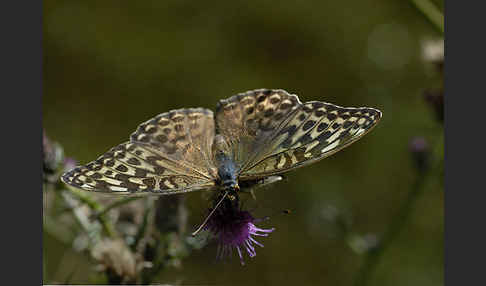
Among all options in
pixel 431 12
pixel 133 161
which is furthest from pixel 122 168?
pixel 431 12

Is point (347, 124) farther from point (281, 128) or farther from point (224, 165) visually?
point (224, 165)

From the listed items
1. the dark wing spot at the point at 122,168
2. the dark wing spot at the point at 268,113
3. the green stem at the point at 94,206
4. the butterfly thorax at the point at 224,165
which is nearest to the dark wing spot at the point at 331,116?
the dark wing spot at the point at 268,113

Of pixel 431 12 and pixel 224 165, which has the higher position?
pixel 431 12

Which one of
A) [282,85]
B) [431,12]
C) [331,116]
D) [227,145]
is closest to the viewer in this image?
[331,116]

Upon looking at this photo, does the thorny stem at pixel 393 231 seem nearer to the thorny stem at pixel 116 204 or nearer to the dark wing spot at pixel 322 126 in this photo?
the dark wing spot at pixel 322 126

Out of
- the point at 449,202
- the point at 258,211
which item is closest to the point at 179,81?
the point at 258,211

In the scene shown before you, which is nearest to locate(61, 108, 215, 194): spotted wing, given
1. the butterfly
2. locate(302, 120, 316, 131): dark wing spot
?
the butterfly

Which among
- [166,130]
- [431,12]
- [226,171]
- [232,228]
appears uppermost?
[431,12]

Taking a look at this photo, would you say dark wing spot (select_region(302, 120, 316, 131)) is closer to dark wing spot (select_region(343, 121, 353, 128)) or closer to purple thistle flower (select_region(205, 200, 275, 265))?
dark wing spot (select_region(343, 121, 353, 128))
